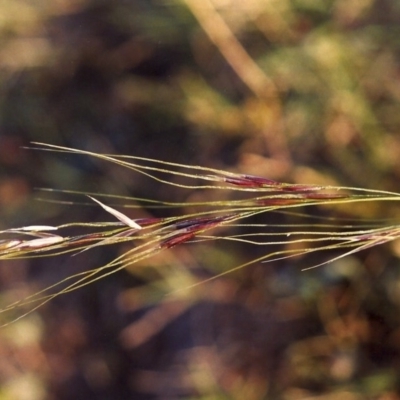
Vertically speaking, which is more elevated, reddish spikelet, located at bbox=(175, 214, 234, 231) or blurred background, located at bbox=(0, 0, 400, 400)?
reddish spikelet, located at bbox=(175, 214, 234, 231)

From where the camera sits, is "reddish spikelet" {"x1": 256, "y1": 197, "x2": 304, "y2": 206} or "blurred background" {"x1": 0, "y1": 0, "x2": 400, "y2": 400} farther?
"blurred background" {"x1": 0, "y1": 0, "x2": 400, "y2": 400}

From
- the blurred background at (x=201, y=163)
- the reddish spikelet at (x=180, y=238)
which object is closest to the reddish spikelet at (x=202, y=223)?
the reddish spikelet at (x=180, y=238)

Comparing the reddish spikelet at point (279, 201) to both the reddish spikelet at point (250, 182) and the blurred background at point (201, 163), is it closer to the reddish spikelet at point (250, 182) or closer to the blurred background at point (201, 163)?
the reddish spikelet at point (250, 182)

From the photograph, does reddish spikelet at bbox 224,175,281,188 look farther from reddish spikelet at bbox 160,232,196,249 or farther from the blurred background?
the blurred background

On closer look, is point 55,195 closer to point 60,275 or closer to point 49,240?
point 60,275

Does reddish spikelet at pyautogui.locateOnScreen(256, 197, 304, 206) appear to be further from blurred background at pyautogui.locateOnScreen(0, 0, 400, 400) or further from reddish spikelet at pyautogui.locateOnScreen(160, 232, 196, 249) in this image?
blurred background at pyautogui.locateOnScreen(0, 0, 400, 400)

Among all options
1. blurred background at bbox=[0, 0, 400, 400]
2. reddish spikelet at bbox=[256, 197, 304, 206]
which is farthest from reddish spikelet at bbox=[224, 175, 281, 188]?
blurred background at bbox=[0, 0, 400, 400]

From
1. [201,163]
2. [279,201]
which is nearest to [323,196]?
[279,201]

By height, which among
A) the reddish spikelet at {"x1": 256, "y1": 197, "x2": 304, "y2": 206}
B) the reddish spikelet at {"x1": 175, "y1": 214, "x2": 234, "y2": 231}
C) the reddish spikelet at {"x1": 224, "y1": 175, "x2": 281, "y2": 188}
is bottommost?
the reddish spikelet at {"x1": 175, "y1": 214, "x2": 234, "y2": 231}

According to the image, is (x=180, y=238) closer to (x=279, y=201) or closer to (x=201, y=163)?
(x=279, y=201)
